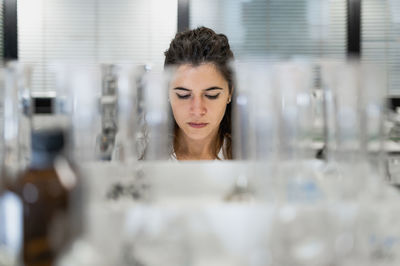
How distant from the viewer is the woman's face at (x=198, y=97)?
95 cm

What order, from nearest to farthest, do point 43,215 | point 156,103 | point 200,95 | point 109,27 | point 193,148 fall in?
point 43,215
point 156,103
point 200,95
point 193,148
point 109,27

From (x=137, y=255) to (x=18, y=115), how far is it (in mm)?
249

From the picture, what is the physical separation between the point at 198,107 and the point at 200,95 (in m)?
0.11

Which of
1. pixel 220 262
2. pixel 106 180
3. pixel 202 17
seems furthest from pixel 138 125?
pixel 202 17

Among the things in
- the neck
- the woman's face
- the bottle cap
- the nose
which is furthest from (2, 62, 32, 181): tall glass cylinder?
the neck

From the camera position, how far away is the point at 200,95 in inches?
38.5

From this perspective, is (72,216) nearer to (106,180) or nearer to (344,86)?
(106,180)

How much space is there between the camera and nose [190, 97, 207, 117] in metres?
1.04

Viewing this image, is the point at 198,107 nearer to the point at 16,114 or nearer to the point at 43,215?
the point at 16,114

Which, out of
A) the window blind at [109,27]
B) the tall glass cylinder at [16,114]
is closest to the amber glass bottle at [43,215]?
the tall glass cylinder at [16,114]

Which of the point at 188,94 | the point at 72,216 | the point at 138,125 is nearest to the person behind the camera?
the point at 72,216

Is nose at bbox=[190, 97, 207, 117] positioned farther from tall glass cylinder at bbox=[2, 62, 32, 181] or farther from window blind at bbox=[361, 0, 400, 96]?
window blind at bbox=[361, 0, 400, 96]

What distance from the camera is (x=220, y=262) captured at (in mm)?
455

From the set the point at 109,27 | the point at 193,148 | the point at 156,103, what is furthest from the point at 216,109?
the point at 109,27
